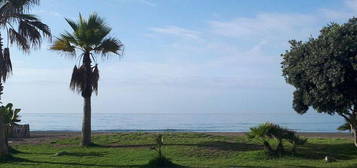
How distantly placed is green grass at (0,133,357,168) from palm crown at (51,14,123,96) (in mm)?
3213

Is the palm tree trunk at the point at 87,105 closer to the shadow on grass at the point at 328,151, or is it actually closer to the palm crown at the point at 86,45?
the palm crown at the point at 86,45

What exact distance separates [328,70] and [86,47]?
12.6 m

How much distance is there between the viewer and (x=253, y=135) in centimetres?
2220

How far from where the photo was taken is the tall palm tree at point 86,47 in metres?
26.4

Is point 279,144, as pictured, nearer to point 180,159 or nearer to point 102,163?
point 180,159

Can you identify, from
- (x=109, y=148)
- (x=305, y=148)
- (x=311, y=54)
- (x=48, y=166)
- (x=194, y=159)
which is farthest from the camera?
(x=109, y=148)

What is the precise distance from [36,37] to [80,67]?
16.6 feet

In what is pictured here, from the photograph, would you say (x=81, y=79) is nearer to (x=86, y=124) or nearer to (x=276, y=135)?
(x=86, y=124)

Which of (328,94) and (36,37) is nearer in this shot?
(328,94)

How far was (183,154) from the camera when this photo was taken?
75.0 feet

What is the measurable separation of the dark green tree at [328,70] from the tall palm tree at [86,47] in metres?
9.58

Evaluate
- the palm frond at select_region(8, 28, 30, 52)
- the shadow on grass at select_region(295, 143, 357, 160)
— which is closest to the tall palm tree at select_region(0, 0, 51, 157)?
the palm frond at select_region(8, 28, 30, 52)

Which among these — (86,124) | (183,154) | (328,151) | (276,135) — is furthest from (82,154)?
(328,151)

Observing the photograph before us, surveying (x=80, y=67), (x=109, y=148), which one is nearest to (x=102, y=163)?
(x=109, y=148)
